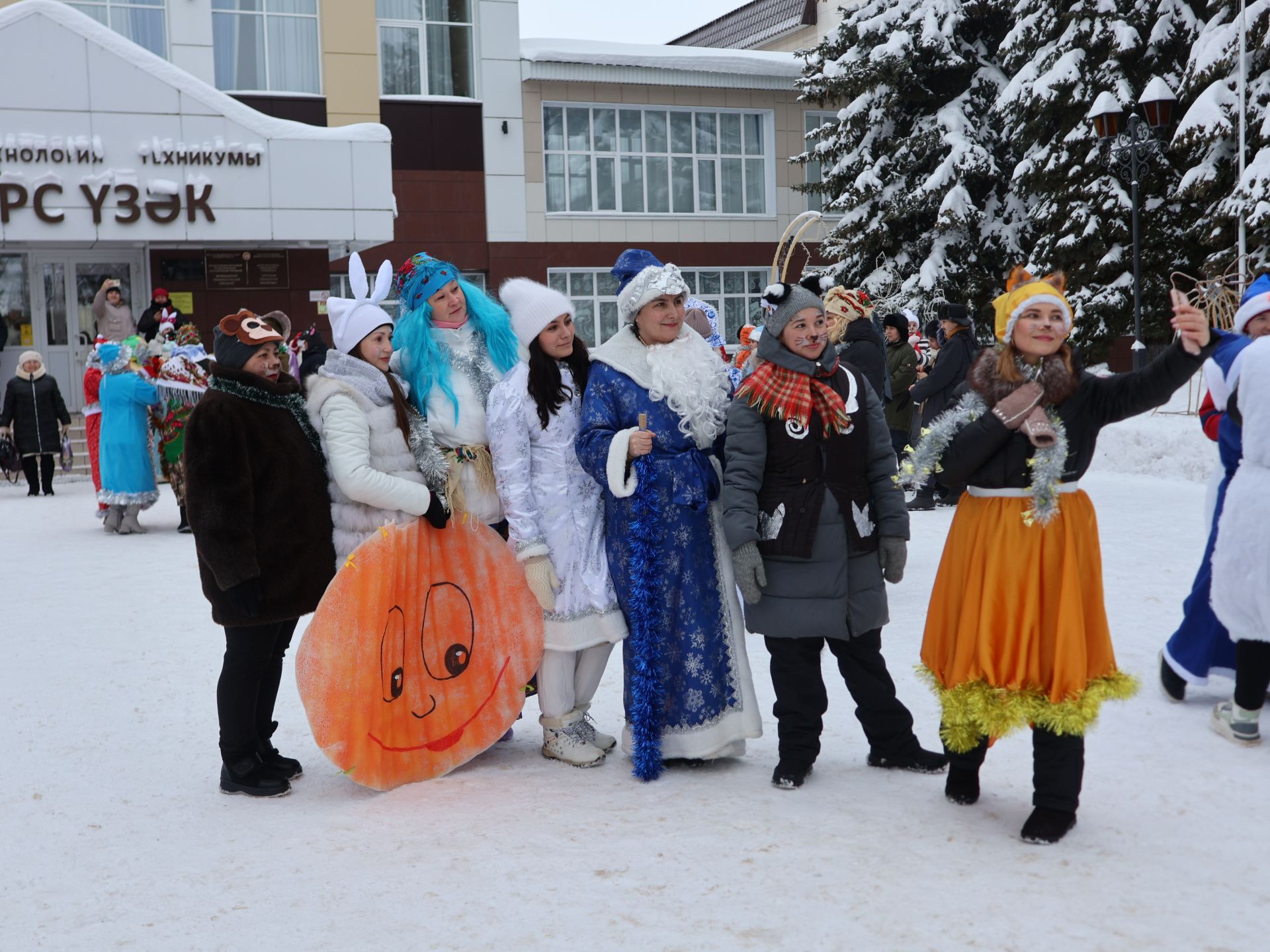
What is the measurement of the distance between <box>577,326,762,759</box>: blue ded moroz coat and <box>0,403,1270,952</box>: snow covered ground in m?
0.22

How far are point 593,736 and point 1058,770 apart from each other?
1.73m

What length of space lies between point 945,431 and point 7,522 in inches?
460

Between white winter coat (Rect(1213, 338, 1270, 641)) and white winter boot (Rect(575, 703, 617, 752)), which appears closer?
white winter coat (Rect(1213, 338, 1270, 641))

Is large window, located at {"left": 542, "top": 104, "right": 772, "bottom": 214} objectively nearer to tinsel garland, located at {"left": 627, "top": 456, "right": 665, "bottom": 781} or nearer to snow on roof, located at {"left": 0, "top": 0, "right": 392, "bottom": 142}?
snow on roof, located at {"left": 0, "top": 0, "right": 392, "bottom": 142}

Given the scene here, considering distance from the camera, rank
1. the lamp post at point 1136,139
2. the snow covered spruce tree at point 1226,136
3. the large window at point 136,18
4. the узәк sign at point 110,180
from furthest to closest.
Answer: the large window at point 136,18
the узәк sign at point 110,180
the snow covered spruce tree at point 1226,136
the lamp post at point 1136,139

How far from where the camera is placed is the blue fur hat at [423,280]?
4590mm

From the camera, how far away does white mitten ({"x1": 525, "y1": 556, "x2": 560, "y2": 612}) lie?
4.44m

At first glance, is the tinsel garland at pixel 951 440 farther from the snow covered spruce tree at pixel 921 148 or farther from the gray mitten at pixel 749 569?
the snow covered spruce tree at pixel 921 148

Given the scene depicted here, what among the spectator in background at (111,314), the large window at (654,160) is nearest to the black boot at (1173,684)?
the spectator in background at (111,314)

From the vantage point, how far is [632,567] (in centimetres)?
433

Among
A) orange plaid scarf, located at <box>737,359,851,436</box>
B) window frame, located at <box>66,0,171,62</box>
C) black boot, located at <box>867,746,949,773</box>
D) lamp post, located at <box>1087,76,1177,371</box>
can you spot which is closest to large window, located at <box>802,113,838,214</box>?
lamp post, located at <box>1087,76,1177,371</box>

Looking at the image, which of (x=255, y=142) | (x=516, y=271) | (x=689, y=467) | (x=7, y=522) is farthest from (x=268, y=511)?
(x=516, y=271)

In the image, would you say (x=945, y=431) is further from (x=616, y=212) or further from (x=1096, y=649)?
(x=616, y=212)

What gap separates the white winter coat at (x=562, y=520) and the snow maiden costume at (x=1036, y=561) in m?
1.27
